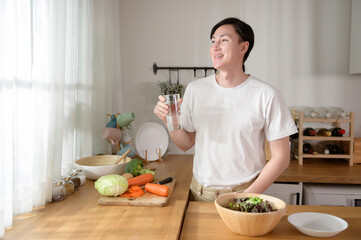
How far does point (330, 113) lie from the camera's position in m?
2.84

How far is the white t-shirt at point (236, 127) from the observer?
1647 millimetres

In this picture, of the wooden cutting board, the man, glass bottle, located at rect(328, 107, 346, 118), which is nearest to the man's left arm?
the man

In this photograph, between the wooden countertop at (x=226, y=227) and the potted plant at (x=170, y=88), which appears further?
the potted plant at (x=170, y=88)

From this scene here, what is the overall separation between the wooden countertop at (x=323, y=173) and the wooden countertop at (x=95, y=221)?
1040 millimetres

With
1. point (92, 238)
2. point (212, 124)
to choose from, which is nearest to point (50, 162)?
point (92, 238)

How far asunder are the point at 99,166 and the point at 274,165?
3.22ft

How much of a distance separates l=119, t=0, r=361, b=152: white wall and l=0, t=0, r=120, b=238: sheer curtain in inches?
25.9

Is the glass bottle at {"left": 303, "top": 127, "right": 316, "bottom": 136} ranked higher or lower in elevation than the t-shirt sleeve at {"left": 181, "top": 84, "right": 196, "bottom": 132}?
lower

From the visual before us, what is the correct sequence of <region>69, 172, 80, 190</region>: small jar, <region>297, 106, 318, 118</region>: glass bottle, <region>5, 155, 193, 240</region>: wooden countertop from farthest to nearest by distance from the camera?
<region>297, 106, 318, 118</region>: glass bottle
<region>69, 172, 80, 190</region>: small jar
<region>5, 155, 193, 240</region>: wooden countertop

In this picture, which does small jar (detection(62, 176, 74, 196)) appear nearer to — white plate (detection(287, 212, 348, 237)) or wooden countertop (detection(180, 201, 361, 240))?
wooden countertop (detection(180, 201, 361, 240))

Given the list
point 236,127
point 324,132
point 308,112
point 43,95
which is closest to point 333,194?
point 324,132

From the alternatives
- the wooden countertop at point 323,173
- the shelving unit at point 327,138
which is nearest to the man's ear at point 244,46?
the wooden countertop at point 323,173

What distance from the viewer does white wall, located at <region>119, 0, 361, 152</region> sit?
2.94 metres

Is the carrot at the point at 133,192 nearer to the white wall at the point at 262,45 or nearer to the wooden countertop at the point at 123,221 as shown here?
the wooden countertop at the point at 123,221
